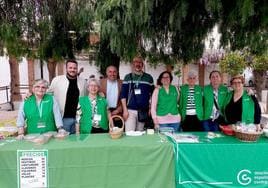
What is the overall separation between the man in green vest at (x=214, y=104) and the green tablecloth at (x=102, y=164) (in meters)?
1.08

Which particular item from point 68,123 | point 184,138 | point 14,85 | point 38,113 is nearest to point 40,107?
point 38,113

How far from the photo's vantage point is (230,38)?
4430 millimetres

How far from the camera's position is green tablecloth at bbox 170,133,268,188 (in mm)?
2998

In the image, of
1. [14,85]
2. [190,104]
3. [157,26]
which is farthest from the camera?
[14,85]

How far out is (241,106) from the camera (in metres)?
3.52

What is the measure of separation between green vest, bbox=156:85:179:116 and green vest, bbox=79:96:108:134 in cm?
72

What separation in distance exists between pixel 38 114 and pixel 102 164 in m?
0.95

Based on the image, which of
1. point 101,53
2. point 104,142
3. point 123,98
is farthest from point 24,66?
point 104,142

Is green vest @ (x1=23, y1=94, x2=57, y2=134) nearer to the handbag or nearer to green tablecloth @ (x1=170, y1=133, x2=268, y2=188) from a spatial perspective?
the handbag

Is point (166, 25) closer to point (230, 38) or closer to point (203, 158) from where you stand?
point (230, 38)

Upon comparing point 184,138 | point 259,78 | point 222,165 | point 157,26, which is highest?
point 157,26

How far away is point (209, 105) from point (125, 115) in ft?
3.73

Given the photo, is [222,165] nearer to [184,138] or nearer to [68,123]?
[184,138]

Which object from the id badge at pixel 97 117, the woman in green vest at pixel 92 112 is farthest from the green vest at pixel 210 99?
the id badge at pixel 97 117
